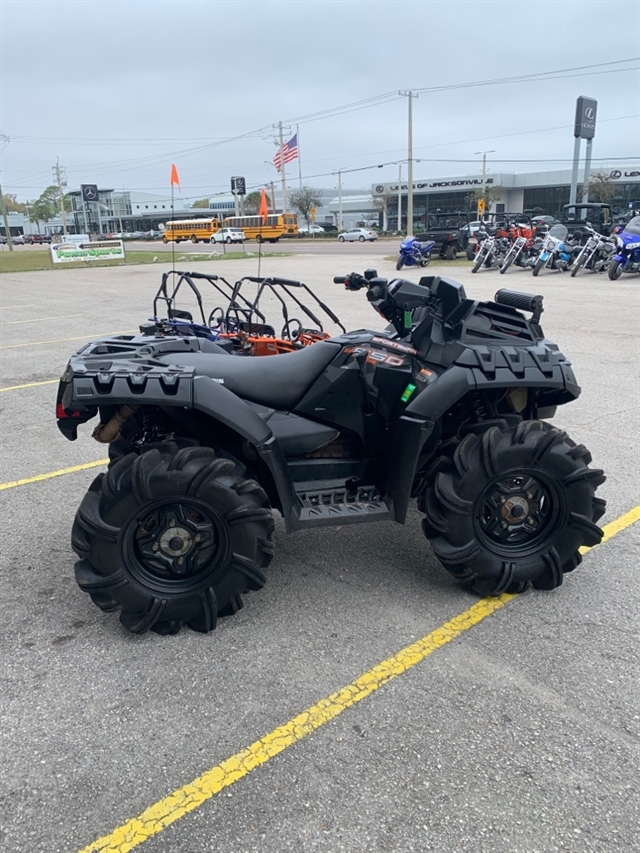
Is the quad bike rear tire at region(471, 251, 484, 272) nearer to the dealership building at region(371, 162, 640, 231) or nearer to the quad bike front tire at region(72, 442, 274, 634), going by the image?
the quad bike front tire at region(72, 442, 274, 634)

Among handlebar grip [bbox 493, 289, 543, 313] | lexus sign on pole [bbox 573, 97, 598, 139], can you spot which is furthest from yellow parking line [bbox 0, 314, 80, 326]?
lexus sign on pole [bbox 573, 97, 598, 139]

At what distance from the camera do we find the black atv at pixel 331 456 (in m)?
3.12

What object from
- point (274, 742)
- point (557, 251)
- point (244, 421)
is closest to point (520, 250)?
point (557, 251)

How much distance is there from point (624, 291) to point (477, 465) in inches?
594

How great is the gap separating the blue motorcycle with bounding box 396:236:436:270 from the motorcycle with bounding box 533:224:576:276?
167 inches

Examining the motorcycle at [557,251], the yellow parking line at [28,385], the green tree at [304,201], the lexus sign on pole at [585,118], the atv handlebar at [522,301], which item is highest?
the lexus sign on pole at [585,118]

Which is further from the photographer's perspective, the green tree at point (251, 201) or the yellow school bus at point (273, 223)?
the green tree at point (251, 201)

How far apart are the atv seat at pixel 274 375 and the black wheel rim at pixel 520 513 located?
3.39 feet

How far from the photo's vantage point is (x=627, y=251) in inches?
733

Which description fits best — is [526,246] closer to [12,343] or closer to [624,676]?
[12,343]

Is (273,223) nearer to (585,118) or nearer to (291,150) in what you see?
(291,150)

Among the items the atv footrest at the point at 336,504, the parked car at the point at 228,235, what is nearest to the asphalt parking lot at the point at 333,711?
the atv footrest at the point at 336,504

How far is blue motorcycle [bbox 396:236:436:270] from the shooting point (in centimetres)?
2316

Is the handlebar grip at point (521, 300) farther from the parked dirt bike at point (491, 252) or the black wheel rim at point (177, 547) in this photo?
the parked dirt bike at point (491, 252)
